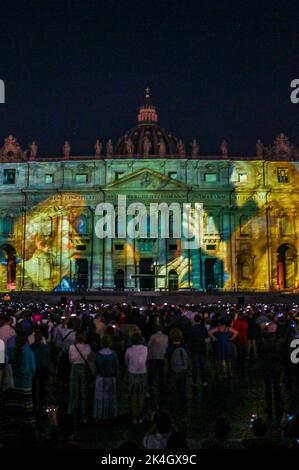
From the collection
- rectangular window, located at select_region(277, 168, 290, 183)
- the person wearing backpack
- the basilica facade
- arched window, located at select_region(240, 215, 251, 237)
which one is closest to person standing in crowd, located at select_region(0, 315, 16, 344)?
the person wearing backpack

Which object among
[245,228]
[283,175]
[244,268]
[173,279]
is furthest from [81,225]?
[283,175]

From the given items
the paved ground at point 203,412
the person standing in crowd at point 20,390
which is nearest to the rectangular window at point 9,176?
the paved ground at point 203,412

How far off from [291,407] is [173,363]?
3.16m

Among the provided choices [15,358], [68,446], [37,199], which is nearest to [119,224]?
[37,199]

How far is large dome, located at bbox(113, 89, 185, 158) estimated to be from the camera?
85.6 m

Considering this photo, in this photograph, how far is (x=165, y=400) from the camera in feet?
46.7

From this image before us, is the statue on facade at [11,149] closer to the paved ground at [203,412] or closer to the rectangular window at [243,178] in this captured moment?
the rectangular window at [243,178]

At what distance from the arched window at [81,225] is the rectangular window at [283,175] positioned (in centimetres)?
2441

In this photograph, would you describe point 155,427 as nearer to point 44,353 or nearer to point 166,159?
point 44,353

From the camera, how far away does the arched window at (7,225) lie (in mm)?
69500

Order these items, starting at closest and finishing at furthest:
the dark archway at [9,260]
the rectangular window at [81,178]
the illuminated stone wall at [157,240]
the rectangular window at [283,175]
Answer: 1. the illuminated stone wall at [157,240]
2. the rectangular window at [81,178]
3. the rectangular window at [283,175]
4. the dark archway at [9,260]

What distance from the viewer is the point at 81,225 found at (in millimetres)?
68562

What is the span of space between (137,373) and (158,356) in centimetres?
203

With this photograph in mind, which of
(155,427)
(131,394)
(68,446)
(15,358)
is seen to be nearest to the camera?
(68,446)
